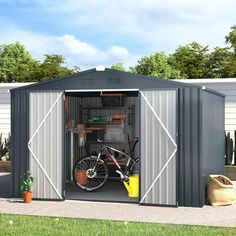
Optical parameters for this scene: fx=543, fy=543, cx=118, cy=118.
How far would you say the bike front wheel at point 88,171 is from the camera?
10727mm

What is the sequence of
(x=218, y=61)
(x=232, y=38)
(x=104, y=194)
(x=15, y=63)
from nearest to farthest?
(x=104, y=194)
(x=218, y=61)
(x=232, y=38)
(x=15, y=63)

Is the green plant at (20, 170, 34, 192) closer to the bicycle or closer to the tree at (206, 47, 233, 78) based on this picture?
the bicycle

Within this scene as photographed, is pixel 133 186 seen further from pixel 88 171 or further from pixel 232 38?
pixel 232 38

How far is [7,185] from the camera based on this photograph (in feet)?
39.4

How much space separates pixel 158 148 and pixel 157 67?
31716mm

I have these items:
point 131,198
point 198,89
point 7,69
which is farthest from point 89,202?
point 7,69

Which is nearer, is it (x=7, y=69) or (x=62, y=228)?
(x=62, y=228)

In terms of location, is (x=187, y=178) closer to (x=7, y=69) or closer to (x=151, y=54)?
(x=151, y=54)

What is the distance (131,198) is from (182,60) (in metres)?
32.9

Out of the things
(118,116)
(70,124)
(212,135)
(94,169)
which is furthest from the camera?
(118,116)

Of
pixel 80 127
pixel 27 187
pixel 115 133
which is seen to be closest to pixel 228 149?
pixel 115 133

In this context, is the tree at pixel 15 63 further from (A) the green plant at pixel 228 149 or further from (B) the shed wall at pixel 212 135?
(B) the shed wall at pixel 212 135

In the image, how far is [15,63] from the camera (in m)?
45.6

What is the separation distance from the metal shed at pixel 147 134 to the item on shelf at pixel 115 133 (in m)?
2.70
